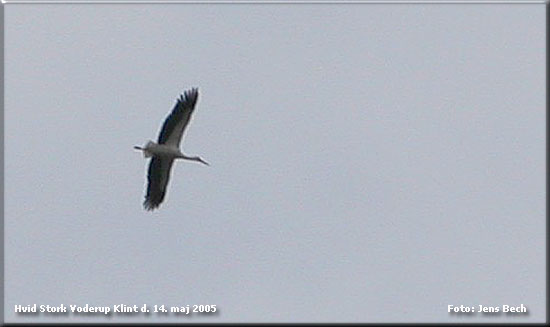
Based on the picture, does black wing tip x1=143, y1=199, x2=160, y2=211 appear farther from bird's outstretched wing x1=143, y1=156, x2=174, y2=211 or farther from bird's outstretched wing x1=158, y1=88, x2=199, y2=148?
bird's outstretched wing x1=158, y1=88, x2=199, y2=148

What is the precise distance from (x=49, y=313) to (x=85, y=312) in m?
0.67

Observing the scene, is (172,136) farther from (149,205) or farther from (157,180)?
(149,205)

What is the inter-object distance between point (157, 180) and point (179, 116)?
1774mm

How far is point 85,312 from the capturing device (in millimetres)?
24406

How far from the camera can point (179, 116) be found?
28156 millimetres

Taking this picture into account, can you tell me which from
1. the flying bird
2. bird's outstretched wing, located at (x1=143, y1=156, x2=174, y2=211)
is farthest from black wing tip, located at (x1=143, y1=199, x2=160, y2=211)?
the flying bird

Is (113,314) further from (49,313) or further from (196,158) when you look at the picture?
(196,158)

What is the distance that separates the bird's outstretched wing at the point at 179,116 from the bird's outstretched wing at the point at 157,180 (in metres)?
0.70

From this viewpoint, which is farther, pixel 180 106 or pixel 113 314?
pixel 180 106

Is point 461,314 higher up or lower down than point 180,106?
lower down

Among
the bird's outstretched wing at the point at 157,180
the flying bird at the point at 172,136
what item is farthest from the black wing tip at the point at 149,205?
the flying bird at the point at 172,136

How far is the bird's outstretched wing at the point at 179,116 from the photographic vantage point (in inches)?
1108

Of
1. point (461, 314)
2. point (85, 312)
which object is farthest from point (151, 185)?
point (461, 314)

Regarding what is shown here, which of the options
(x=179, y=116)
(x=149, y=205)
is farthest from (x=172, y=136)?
(x=149, y=205)
